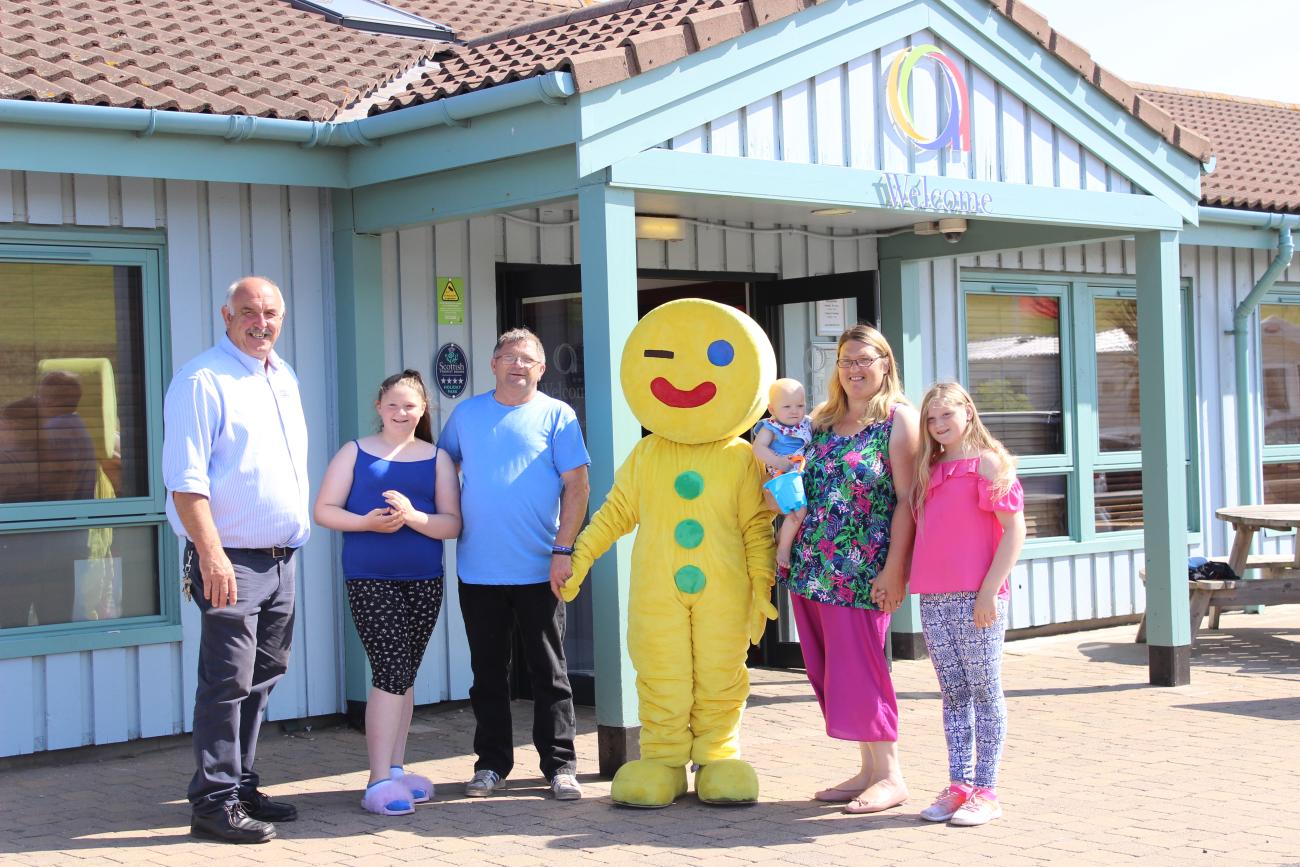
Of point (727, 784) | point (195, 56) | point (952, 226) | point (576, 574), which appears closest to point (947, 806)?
point (727, 784)

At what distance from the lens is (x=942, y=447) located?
573cm

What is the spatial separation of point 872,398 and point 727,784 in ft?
5.04

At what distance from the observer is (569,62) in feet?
20.2

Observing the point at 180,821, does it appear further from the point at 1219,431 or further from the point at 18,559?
the point at 1219,431

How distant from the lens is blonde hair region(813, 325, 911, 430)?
5809 millimetres

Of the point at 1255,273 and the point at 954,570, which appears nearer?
the point at 954,570

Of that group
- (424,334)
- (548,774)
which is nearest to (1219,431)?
(424,334)

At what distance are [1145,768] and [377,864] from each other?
3267mm

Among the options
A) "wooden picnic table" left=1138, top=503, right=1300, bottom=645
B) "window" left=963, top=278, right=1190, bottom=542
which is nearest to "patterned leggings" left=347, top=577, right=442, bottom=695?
"wooden picnic table" left=1138, top=503, right=1300, bottom=645

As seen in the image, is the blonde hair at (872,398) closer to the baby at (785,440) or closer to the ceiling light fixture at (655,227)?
the baby at (785,440)

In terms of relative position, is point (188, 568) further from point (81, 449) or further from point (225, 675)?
point (81, 449)

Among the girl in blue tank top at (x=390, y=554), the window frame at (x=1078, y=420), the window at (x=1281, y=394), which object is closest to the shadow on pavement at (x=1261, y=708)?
the window frame at (x=1078, y=420)

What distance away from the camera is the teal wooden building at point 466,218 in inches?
258

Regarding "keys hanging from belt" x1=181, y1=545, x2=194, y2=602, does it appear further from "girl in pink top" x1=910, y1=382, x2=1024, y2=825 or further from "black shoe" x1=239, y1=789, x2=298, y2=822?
"girl in pink top" x1=910, y1=382, x2=1024, y2=825
